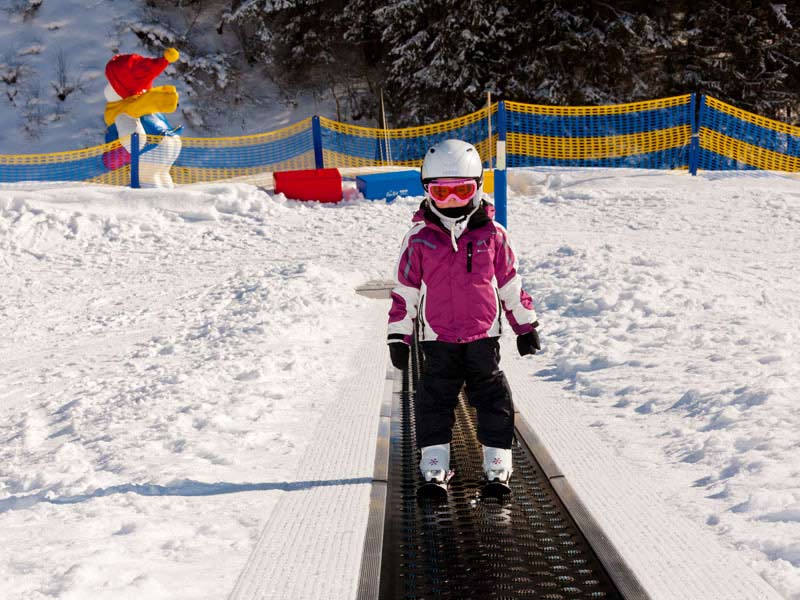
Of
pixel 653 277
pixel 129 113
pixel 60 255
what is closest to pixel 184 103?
pixel 129 113

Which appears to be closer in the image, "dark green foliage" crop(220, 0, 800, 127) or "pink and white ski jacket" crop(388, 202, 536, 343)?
"pink and white ski jacket" crop(388, 202, 536, 343)

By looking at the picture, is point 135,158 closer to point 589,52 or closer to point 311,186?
point 311,186

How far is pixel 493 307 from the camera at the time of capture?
373 centimetres

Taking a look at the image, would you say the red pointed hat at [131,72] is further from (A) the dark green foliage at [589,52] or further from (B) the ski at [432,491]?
(B) the ski at [432,491]

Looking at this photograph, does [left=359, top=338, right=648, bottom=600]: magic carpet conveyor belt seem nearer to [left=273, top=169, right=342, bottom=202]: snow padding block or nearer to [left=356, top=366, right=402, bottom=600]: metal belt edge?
[left=356, top=366, right=402, bottom=600]: metal belt edge

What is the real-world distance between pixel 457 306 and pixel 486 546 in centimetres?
111

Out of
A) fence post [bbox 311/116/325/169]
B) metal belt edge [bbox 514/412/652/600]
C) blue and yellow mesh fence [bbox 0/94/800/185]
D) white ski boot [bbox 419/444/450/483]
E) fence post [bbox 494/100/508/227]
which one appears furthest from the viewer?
blue and yellow mesh fence [bbox 0/94/800/185]

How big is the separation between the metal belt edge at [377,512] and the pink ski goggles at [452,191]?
1385 mm

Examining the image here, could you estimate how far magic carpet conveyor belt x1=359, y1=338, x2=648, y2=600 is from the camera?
289 centimetres

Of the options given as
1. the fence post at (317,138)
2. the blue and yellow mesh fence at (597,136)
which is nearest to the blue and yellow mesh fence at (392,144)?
the blue and yellow mesh fence at (597,136)

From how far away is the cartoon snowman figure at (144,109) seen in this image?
46.5 ft

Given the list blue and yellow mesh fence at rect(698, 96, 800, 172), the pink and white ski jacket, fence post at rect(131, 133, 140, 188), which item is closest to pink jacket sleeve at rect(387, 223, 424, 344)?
the pink and white ski jacket

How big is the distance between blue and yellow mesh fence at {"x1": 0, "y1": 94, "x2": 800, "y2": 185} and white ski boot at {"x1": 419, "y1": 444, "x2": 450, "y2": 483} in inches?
481

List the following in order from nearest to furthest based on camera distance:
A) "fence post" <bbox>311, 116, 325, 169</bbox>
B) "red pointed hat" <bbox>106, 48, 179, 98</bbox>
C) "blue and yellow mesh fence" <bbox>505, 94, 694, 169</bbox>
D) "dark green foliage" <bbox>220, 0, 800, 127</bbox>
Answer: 1. "red pointed hat" <bbox>106, 48, 179, 98</bbox>
2. "fence post" <bbox>311, 116, 325, 169</bbox>
3. "blue and yellow mesh fence" <bbox>505, 94, 694, 169</bbox>
4. "dark green foliage" <bbox>220, 0, 800, 127</bbox>
